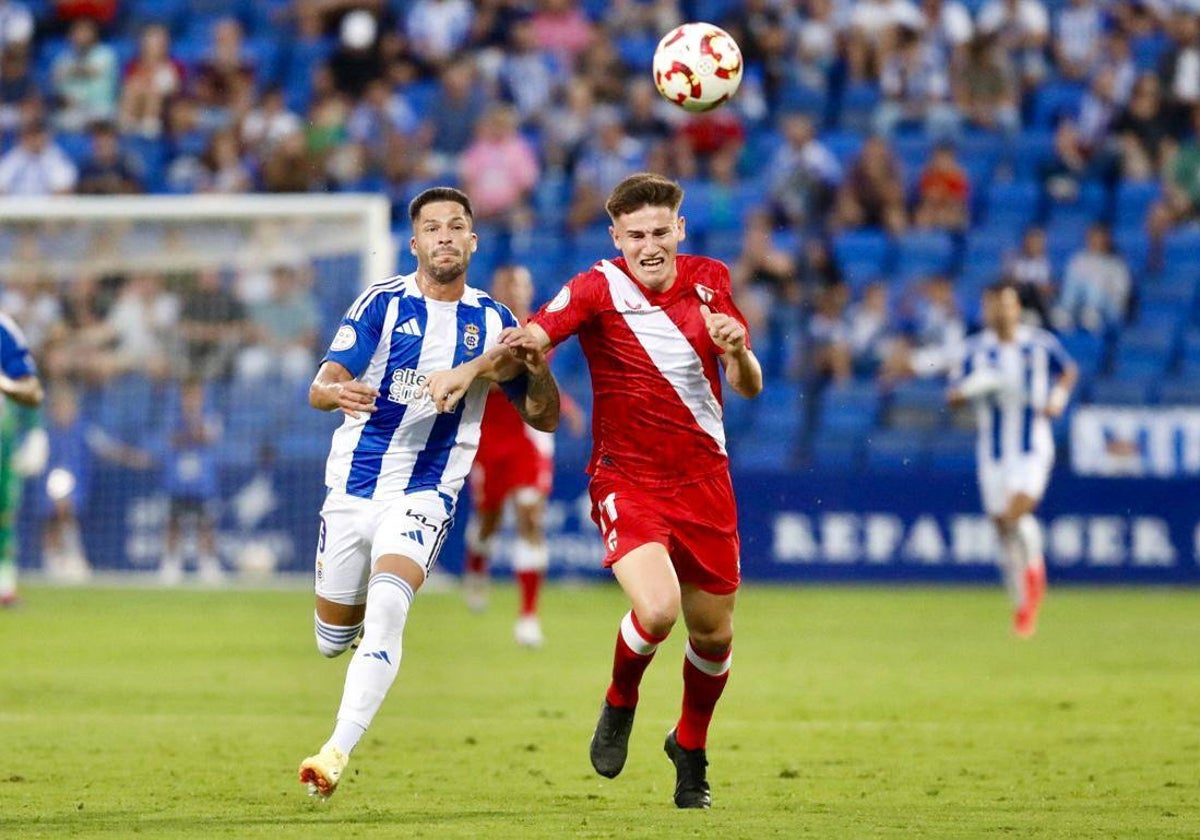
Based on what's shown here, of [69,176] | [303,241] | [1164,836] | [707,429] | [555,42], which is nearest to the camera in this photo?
[1164,836]

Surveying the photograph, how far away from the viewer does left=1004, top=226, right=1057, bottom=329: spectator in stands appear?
69.3 feet

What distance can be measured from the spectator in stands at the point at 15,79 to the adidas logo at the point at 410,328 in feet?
57.9

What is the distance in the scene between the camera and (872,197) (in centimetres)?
2278

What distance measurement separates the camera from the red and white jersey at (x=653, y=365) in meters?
8.09

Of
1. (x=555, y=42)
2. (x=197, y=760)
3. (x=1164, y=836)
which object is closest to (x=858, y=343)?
(x=555, y=42)

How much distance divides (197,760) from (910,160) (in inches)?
640

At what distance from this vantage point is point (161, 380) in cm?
2028

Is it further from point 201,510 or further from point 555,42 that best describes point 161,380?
point 555,42

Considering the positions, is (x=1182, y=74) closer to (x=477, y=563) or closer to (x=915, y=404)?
(x=915, y=404)

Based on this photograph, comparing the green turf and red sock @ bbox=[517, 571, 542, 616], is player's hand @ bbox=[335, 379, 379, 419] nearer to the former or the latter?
the green turf

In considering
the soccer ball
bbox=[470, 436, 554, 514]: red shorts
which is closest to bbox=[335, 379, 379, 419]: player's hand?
the soccer ball

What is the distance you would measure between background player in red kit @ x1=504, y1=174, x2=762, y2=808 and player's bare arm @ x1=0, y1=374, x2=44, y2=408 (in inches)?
200

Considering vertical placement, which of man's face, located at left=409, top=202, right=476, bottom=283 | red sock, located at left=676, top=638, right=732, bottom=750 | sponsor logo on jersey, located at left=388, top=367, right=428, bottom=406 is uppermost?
man's face, located at left=409, top=202, right=476, bottom=283

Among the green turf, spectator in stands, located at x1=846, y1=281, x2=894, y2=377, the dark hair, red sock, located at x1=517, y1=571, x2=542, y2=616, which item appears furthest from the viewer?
spectator in stands, located at x1=846, y1=281, x2=894, y2=377
